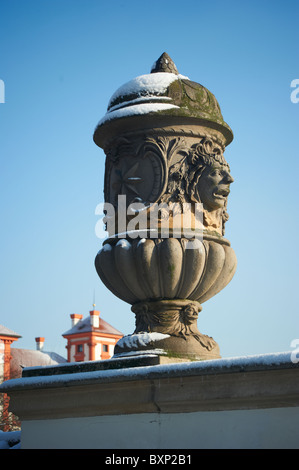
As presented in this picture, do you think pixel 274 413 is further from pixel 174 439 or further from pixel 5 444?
pixel 5 444

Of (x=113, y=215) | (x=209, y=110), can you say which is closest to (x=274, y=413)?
(x=113, y=215)

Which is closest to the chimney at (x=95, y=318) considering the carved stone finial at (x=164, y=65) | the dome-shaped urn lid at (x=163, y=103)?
the carved stone finial at (x=164, y=65)

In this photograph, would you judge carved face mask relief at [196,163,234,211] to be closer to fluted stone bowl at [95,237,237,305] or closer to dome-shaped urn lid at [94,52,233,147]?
fluted stone bowl at [95,237,237,305]

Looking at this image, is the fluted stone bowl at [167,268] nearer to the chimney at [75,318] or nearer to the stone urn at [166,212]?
the stone urn at [166,212]

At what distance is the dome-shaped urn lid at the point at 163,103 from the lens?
17.5 ft

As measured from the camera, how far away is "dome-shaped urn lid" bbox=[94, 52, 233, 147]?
533 cm

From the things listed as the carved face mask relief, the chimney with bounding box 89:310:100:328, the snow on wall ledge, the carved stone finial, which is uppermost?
the chimney with bounding box 89:310:100:328

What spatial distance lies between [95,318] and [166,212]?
48018 millimetres

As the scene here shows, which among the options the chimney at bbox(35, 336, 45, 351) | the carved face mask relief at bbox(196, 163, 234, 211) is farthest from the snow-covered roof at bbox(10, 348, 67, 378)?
the carved face mask relief at bbox(196, 163, 234, 211)

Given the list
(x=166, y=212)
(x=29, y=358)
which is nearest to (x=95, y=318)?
(x=29, y=358)

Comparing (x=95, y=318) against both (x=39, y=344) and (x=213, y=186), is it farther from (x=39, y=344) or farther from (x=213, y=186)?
(x=213, y=186)

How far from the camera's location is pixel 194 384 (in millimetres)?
4320

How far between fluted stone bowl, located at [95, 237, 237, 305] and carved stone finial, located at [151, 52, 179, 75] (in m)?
1.58
